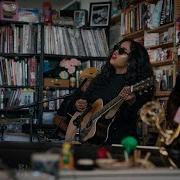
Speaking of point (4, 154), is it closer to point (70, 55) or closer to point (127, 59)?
point (127, 59)

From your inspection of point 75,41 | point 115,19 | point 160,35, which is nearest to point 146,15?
point 160,35

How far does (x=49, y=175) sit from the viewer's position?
34.4 inches

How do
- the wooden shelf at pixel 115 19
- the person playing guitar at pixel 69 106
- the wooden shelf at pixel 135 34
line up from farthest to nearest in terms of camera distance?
the wooden shelf at pixel 115 19 < the wooden shelf at pixel 135 34 < the person playing guitar at pixel 69 106

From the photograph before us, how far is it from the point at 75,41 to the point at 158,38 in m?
1.18

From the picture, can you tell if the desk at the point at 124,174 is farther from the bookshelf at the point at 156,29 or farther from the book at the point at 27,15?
the book at the point at 27,15

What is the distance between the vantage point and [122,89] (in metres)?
2.65

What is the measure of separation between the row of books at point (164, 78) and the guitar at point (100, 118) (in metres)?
0.77

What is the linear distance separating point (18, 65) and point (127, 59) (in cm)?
184

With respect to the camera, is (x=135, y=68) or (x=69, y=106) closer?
(x=135, y=68)

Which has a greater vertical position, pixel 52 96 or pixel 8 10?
pixel 8 10

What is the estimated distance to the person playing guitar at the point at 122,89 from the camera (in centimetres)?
261

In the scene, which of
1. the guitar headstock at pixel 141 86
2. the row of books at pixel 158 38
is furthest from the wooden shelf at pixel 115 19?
the guitar headstock at pixel 141 86

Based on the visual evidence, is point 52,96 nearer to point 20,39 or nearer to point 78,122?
point 20,39

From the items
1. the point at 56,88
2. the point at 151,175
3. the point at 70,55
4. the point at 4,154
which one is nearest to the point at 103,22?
the point at 70,55
